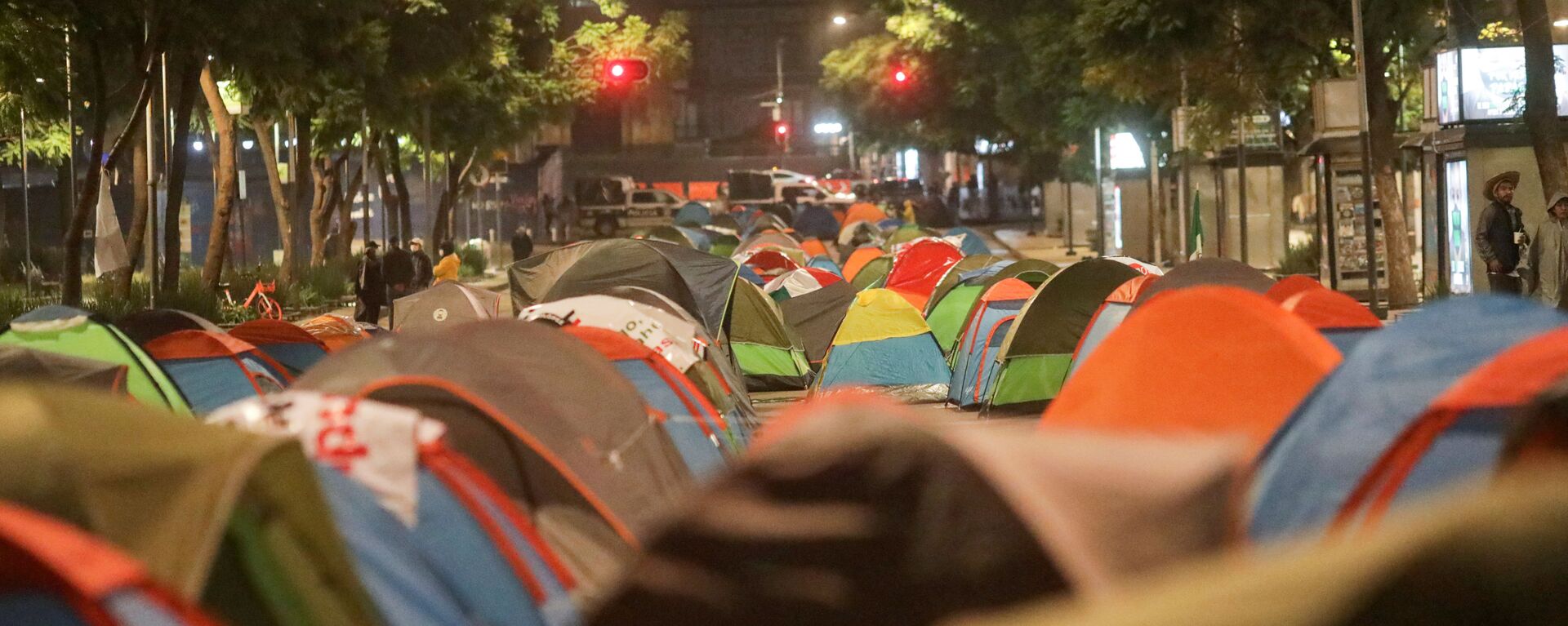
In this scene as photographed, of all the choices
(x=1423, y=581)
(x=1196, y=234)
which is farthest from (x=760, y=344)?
(x=1423, y=581)

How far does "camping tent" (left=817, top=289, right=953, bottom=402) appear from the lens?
19109mm

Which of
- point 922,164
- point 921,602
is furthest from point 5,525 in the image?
point 922,164

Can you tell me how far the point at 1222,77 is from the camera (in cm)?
2828

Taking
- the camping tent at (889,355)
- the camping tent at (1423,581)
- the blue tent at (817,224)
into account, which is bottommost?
the camping tent at (889,355)

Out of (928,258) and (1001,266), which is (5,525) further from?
(928,258)

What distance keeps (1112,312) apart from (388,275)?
47.9ft

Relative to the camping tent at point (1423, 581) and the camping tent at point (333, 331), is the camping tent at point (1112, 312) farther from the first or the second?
the camping tent at point (1423, 581)

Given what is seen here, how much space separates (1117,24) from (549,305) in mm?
15083

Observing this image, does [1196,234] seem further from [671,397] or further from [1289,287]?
[671,397]

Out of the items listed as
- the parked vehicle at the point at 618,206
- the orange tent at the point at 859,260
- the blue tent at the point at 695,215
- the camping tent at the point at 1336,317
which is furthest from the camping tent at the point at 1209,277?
the parked vehicle at the point at 618,206

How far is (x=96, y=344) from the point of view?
33.2 ft

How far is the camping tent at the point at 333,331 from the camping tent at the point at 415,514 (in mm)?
8177

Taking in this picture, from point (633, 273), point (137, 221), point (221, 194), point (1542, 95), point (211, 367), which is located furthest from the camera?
point (221, 194)

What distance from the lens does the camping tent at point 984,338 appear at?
18078mm
